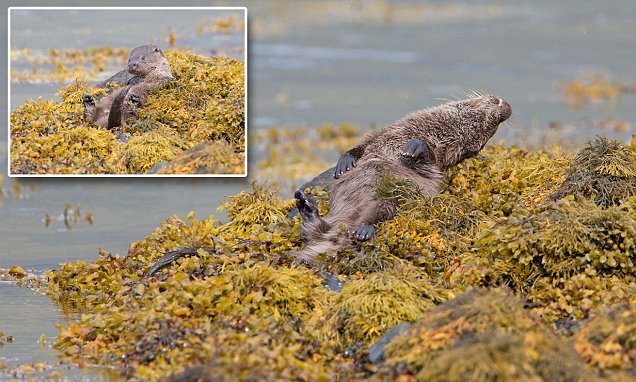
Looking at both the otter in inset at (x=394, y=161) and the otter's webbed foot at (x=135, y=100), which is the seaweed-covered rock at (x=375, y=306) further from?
the otter's webbed foot at (x=135, y=100)

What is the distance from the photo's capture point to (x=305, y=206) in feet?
32.0

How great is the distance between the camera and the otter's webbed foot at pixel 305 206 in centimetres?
973

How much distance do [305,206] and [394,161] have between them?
1100 millimetres

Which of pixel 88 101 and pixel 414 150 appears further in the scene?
pixel 88 101

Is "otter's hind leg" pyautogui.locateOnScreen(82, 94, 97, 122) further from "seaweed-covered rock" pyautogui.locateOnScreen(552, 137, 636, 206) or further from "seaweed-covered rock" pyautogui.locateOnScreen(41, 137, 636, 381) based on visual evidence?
"seaweed-covered rock" pyautogui.locateOnScreen(552, 137, 636, 206)

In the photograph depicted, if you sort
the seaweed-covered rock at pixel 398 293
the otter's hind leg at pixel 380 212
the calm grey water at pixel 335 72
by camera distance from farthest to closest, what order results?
the calm grey water at pixel 335 72, the otter's hind leg at pixel 380 212, the seaweed-covered rock at pixel 398 293

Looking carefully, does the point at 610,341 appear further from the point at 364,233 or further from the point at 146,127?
the point at 146,127

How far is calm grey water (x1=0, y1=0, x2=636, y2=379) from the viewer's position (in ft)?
41.5

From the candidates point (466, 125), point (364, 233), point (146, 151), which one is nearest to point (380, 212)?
point (364, 233)

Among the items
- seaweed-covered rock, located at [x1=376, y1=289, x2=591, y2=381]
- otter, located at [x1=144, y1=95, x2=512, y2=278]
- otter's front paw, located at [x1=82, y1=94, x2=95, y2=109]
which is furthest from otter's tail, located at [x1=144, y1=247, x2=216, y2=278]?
otter's front paw, located at [x1=82, y1=94, x2=95, y2=109]

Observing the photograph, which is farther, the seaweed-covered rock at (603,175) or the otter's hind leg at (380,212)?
the otter's hind leg at (380,212)

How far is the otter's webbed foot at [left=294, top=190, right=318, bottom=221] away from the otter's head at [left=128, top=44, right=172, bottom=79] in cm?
360

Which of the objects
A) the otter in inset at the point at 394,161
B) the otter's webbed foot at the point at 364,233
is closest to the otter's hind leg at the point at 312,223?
the otter in inset at the point at 394,161

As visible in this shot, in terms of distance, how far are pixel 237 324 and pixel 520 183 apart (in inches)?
139
